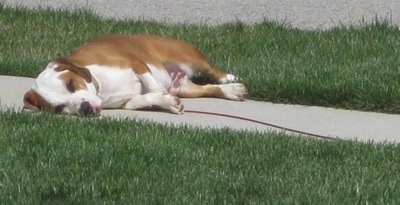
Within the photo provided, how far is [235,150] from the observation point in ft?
20.7

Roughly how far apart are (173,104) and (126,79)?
1.40 ft

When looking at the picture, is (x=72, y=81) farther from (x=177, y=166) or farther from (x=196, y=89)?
(x=177, y=166)

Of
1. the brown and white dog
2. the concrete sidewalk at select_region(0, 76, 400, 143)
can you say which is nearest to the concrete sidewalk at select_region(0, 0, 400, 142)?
the concrete sidewalk at select_region(0, 76, 400, 143)

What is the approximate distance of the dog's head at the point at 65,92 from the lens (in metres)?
7.44

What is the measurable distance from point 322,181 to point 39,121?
7.09 feet

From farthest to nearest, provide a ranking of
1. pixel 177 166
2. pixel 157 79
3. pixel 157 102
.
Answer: pixel 157 79, pixel 157 102, pixel 177 166

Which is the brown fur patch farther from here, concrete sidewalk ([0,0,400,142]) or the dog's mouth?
concrete sidewalk ([0,0,400,142])

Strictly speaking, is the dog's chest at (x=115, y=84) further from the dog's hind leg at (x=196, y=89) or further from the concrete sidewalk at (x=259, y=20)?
the dog's hind leg at (x=196, y=89)

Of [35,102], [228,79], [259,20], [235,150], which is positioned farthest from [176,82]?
[259,20]

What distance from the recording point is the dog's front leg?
7.70 metres

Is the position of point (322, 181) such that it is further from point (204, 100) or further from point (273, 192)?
point (204, 100)

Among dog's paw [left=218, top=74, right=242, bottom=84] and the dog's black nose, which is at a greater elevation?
dog's paw [left=218, top=74, right=242, bottom=84]

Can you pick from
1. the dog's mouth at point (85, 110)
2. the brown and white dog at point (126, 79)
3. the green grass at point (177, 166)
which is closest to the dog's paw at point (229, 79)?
the brown and white dog at point (126, 79)

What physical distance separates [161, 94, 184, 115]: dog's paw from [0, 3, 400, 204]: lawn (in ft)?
2.05
